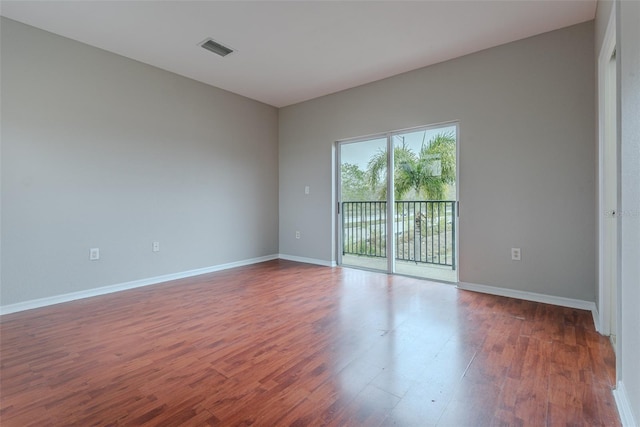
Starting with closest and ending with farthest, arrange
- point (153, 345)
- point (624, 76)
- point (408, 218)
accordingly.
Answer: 1. point (624, 76)
2. point (153, 345)
3. point (408, 218)

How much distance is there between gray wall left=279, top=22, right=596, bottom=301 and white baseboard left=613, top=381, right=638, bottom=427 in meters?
1.55

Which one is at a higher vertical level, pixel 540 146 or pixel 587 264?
pixel 540 146

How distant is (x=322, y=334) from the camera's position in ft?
7.04

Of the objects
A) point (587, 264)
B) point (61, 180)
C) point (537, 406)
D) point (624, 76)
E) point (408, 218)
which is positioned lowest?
point (537, 406)

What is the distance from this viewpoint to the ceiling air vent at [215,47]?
2.94m

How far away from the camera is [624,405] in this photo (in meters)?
1.27

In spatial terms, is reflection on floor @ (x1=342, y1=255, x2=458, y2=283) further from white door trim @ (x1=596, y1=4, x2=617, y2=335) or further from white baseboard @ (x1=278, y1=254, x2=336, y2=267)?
white door trim @ (x1=596, y1=4, x2=617, y2=335)

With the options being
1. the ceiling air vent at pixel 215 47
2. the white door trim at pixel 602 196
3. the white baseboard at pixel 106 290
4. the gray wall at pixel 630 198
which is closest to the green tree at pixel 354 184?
the white baseboard at pixel 106 290

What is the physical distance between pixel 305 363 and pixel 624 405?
1.50 metres

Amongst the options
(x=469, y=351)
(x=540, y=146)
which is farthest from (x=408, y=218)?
(x=469, y=351)

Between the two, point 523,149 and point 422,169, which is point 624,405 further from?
point 422,169

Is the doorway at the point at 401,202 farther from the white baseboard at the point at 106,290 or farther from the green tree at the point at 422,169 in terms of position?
the white baseboard at the point at 106,290

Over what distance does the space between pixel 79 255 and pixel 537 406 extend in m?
3.85

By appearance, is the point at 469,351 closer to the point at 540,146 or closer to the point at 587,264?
the point at 587,264
